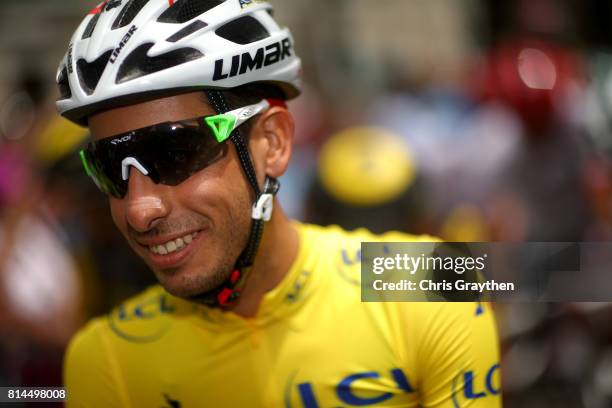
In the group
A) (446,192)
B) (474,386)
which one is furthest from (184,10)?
(446,192)

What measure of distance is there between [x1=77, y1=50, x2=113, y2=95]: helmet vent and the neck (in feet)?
2.64

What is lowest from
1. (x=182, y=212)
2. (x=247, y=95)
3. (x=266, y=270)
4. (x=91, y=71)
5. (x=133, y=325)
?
(x=133, y=325)

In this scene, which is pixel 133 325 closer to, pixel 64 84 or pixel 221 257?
pixel 221 257

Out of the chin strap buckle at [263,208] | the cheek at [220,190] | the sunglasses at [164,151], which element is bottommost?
the chin strap buckle at [263,208]

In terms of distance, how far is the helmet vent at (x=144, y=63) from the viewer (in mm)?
2527

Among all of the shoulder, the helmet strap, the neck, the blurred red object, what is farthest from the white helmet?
the blurred red object

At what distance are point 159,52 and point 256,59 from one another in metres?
0.37

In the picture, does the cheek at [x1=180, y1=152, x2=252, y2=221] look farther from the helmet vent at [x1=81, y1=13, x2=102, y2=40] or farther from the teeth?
the helmet vent at [x1=81, y1=13, x2=102, y2=40]

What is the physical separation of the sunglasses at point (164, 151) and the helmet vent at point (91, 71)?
189mm

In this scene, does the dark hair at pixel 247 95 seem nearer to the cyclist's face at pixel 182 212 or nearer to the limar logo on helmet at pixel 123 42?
the cyclist's face at pixel 182 212

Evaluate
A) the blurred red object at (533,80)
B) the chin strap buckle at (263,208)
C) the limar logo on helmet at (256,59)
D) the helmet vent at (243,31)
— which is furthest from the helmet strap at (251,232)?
the blurred red object at (533,80)

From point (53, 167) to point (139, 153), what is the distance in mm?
2430

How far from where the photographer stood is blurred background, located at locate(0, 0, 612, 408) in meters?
4.13

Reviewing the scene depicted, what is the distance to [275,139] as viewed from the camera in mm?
2914
